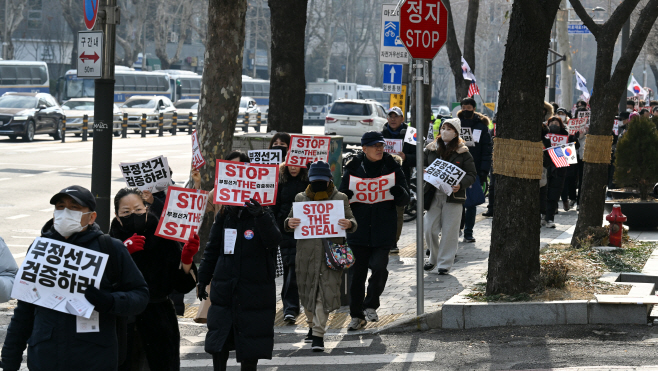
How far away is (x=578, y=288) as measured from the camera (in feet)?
26.5

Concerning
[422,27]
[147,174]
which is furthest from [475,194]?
[147,174]

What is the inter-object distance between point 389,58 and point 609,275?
5.44 metres

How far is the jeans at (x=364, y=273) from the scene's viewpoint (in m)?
7.68

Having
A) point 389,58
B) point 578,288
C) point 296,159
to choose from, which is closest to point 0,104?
point 389,58

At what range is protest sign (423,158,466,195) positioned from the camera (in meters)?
9.70

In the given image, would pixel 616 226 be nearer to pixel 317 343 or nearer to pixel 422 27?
pixel 422 27

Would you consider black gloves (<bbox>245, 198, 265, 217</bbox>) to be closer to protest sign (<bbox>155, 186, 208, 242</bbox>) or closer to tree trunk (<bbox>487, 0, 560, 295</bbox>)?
protest sign (<bbox>155, 186, 208, 242</bbox>)

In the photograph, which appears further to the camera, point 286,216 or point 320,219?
point 286,216

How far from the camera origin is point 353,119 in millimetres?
33156

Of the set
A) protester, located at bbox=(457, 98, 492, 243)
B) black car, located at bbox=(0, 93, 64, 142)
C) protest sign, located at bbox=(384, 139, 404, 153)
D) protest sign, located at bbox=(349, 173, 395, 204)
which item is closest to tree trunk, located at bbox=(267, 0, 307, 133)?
protest sign, located at bbox=(384, 139, 404, 153)

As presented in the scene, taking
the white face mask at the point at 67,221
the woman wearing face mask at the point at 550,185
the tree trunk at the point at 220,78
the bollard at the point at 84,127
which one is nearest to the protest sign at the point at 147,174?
the tree trunk at the point at 220,78

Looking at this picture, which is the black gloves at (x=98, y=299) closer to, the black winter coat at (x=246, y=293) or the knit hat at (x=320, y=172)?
the black winter coat at (x=246, y=293)

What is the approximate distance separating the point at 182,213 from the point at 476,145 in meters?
6.81

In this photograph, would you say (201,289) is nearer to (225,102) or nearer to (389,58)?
(225,102)
